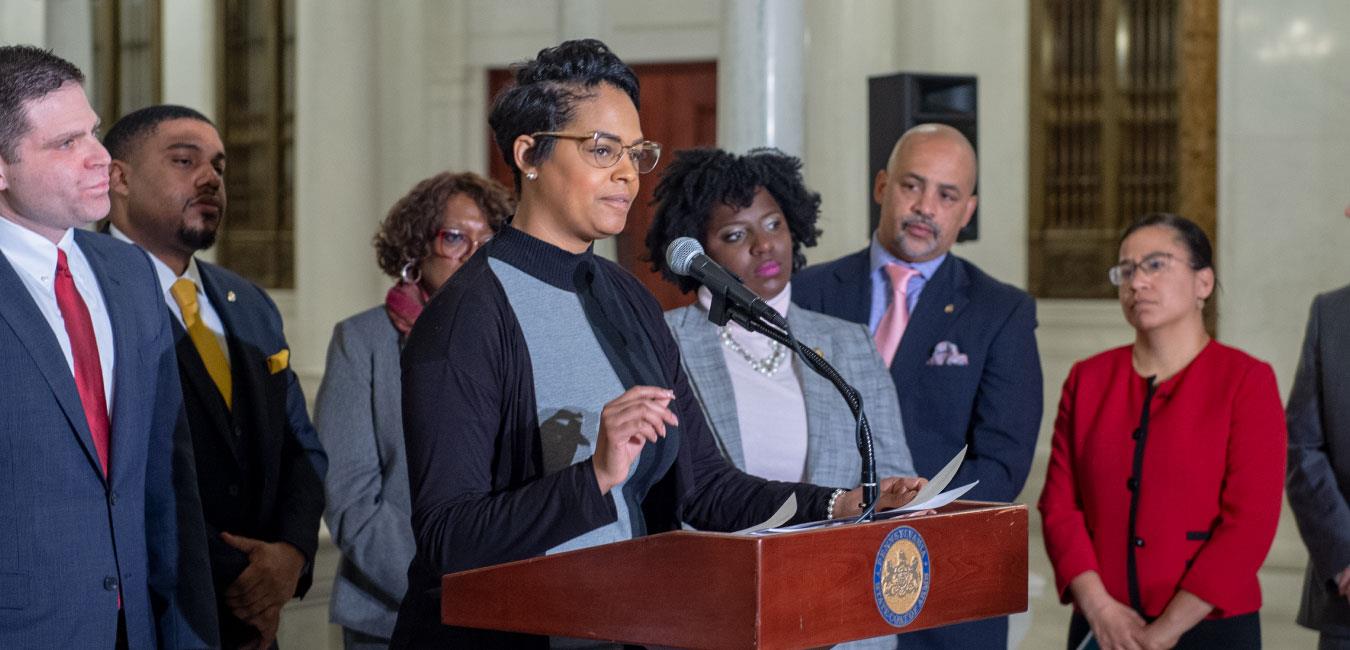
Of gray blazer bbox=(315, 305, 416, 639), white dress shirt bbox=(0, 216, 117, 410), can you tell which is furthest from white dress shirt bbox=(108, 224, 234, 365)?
white dress shirt bbox=(0, 216, 117, 410)

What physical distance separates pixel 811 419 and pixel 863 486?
105 cm

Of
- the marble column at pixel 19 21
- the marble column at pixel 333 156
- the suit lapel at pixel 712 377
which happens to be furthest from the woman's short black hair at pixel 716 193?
the marble column at pixel 333 156

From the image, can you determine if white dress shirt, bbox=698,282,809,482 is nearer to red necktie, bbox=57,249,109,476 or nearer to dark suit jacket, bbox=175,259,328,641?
dark suit jacket, bbox=175,259,328,641

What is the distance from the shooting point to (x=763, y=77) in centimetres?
620

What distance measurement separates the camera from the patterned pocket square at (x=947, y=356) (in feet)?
12.4

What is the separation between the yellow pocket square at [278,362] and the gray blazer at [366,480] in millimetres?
200

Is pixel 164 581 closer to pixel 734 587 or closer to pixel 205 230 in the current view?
pixel 205 230

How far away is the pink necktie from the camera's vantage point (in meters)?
3.91

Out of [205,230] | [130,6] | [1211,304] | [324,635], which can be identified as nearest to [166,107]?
[205,230]

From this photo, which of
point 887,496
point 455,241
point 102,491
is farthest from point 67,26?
point 887,496

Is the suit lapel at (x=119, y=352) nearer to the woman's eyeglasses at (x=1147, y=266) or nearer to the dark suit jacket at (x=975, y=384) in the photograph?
the dark suit jacket at (x=975, y=384)

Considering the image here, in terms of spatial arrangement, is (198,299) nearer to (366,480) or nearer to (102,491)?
(366,480)

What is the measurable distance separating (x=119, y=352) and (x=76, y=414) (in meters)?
0.17

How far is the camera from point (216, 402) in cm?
330
